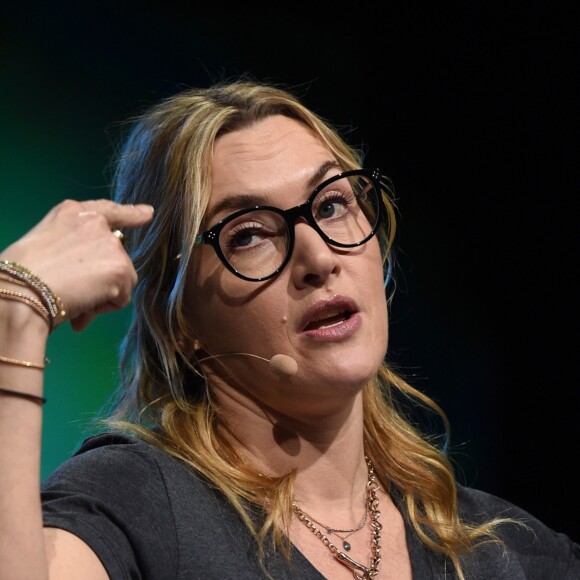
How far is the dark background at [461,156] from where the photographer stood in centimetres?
262

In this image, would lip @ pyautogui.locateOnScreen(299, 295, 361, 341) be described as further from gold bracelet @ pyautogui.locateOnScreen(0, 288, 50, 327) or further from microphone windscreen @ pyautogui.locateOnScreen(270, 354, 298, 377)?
gold bracelet @ pyautogui.locateOnScreen(0, 288, 50, 327)

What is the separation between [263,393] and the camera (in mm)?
1737

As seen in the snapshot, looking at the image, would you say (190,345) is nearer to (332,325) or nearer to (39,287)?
(332,325)

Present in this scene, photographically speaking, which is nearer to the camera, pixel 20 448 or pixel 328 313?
pixel 20 448

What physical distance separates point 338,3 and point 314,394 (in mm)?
1504

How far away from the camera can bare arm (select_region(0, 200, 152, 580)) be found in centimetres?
113

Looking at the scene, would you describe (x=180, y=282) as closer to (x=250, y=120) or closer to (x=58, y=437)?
(x=250, y=120)

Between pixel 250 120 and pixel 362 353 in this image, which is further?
pixel 250 120

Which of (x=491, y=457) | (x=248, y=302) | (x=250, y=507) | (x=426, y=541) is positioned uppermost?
(x=248, y=302)

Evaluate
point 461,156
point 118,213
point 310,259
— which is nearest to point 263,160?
point 310,259

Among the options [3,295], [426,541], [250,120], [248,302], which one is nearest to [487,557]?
[426,541]

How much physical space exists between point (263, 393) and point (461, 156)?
142cm

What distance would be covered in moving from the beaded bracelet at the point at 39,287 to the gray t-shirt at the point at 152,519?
0.29 metres

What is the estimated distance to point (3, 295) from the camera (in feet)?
Answer: 3.78
